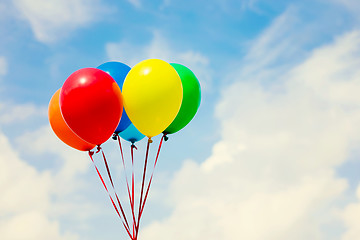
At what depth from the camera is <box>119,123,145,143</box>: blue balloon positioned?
9.04 metres

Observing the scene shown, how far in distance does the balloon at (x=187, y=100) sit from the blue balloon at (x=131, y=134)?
616mm

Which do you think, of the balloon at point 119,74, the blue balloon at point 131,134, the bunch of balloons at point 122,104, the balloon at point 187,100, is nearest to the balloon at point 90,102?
the bunch of balloons at point 122,104

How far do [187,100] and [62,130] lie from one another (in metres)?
2.45

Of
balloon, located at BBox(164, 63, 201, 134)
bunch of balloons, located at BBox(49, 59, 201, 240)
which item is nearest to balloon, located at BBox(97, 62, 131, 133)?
bunch of balloons, located at BBox(49, 59, 201, 240)

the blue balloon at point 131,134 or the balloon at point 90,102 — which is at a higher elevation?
the blue balloon at point 131,134

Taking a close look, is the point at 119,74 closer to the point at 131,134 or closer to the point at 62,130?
→ the point at 131,134

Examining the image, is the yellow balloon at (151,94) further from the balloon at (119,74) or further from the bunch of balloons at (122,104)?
the balloon at (119,74)

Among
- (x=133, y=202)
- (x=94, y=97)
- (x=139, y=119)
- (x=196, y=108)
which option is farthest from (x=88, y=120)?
(x=196, y=108)

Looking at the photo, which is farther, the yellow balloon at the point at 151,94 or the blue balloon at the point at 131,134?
the blue balloon at the point at 131,134

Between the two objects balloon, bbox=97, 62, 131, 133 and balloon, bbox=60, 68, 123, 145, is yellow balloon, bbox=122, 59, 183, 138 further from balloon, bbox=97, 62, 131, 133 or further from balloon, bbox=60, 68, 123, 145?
balloon, bbox=97, 62, 131, 133

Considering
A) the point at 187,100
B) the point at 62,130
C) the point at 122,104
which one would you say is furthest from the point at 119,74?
the point at 62,130

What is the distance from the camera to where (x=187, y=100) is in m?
8.93

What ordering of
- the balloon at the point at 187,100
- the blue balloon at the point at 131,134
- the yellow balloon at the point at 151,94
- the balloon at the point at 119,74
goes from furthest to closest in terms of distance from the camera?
the blue balloon at the point at 131,134 < the balloon at the point at 187,100 < the balloon at the point at 119,74 < the yellow balloon at the point at 151,94

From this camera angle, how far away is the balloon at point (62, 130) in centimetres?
873
